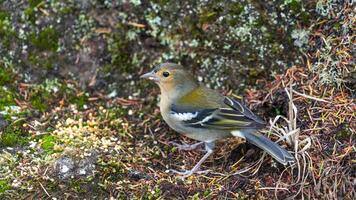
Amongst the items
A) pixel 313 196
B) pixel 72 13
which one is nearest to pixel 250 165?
pixel 313 196

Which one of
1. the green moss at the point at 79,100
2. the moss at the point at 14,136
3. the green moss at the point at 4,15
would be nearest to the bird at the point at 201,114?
the green moss at the point at 79,100

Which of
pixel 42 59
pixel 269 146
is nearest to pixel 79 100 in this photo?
pixel 42 59

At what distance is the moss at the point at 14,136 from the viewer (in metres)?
5.71

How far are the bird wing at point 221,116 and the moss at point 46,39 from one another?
4.80ft

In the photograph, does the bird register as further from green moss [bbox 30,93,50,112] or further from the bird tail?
green moss [bbox 30,93,50,112]

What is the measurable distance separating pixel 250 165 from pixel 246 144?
280 mm

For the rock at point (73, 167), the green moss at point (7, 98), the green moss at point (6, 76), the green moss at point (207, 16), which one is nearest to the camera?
the rock at point (73, 167)

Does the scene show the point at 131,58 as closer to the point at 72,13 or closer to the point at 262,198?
the point at 72,13

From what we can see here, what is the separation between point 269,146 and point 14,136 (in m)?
2.24

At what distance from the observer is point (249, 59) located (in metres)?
6.34

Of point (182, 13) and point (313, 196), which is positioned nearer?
point (313, 196)

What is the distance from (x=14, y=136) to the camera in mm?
5781

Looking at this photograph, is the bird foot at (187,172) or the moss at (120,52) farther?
the moss at (120,52)

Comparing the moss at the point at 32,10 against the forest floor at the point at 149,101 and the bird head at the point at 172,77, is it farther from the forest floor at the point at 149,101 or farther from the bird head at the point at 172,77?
the bird head at the point at 172,77
